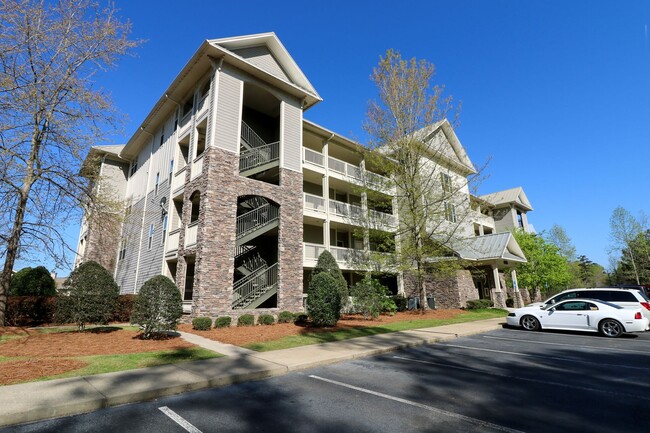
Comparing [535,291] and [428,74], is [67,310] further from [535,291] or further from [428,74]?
[535,291]

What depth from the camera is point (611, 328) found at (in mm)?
12305

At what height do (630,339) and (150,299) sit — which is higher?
(150,299)

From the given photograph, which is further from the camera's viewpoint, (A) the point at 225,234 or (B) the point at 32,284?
(B) the point at 32,284

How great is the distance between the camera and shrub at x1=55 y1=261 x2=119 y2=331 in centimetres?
1179

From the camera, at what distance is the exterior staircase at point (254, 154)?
59.3 feet

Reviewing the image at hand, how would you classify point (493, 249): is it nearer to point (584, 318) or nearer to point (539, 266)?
point (539, 266)

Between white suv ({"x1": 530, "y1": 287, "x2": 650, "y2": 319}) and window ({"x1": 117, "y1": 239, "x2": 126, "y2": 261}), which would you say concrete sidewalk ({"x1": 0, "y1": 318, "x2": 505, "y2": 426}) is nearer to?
white suv ({"x1": 530, "y1": 287, "x2": 650, "y2": 319})

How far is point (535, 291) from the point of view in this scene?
3469 centimetres

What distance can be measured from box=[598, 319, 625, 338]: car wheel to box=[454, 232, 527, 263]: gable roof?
11.1 meters

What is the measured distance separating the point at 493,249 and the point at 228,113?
2120 cm

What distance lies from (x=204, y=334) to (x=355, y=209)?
47.2 feet

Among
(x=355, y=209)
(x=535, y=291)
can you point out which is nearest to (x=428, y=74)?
(x=355, y=209)

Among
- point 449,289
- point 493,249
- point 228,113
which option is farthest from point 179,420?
point 493,249

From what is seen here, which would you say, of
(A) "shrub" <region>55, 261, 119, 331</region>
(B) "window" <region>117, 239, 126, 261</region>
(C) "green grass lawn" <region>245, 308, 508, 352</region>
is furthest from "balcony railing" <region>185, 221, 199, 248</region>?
(B) "window" <region>117, 239, 126, 261</region>
